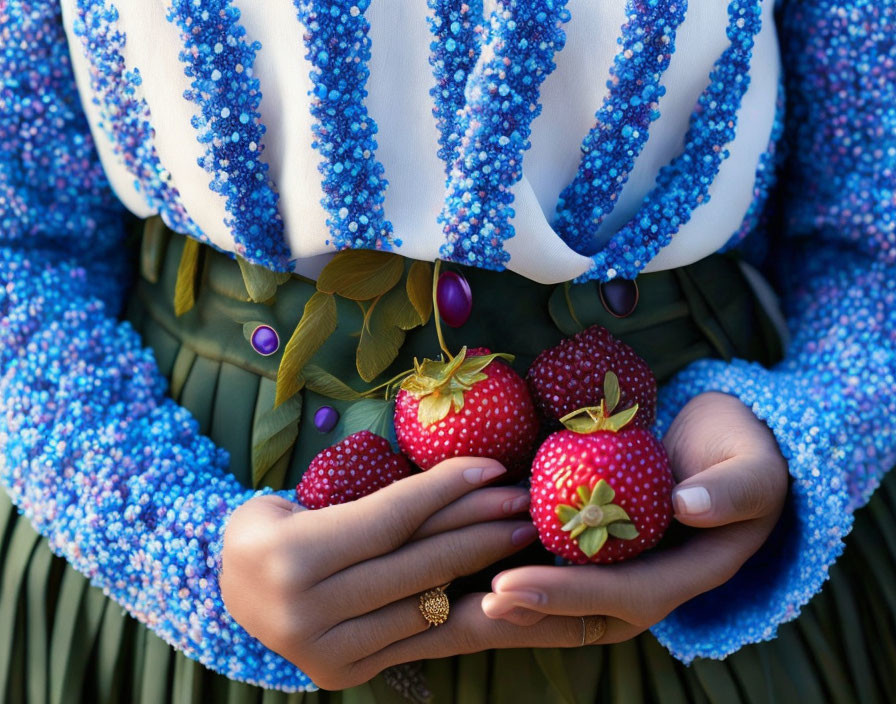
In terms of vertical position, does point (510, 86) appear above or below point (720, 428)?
above

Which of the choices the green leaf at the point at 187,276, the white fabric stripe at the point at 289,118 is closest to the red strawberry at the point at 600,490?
the white fabric stripe at the point at 289,118

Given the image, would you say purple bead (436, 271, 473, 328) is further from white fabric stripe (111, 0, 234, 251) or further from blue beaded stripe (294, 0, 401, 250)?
white fabric stripe (111, 0, 234, 251)

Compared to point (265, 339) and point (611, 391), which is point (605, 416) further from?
point (265, 339)

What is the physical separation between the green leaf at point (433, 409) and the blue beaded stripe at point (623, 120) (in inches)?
6.1

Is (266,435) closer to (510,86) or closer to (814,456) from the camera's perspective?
(510,86)

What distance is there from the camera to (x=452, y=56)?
1.86 feet

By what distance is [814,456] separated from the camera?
2.10 feet

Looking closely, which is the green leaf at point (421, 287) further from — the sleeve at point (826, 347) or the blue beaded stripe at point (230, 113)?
the sleeve at point (826, 347)

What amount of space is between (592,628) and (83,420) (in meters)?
0.42

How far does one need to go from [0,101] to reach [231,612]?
435 mm

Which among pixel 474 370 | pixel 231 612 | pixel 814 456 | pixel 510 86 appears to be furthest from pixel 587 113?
pixel 231 612

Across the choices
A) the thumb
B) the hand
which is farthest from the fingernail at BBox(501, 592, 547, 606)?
the thumb

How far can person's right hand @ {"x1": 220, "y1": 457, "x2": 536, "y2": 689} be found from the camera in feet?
1.84

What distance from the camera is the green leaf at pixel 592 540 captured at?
53cm
